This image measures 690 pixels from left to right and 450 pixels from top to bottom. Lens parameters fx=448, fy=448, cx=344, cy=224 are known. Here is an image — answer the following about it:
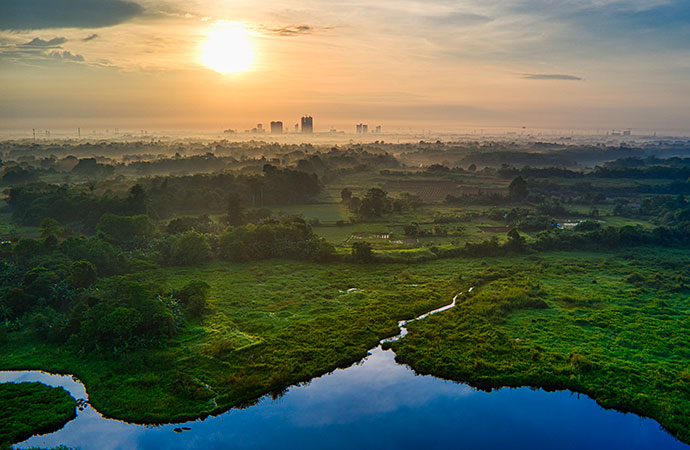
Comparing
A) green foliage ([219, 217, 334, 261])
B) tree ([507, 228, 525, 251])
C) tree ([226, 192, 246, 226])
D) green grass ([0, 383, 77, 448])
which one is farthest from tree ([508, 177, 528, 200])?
green grass ([0, 383, 77, 448])

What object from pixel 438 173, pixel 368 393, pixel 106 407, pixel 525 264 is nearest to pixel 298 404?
pixel 368 393

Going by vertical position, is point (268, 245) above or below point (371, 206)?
below

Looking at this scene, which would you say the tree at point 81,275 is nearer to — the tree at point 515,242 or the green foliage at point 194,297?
the green foliage at point 194,297

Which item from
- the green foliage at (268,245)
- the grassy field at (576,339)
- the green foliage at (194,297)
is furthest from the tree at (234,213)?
the grassy field at (576,339)

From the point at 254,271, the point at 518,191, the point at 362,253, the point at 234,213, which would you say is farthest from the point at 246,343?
the point at 518,191

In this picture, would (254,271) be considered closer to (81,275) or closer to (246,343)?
(81,275)

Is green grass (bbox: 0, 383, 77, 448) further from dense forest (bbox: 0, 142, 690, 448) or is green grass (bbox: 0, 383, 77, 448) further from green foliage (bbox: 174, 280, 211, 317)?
green foliage (bbox: 174, 280, 211, 317)
